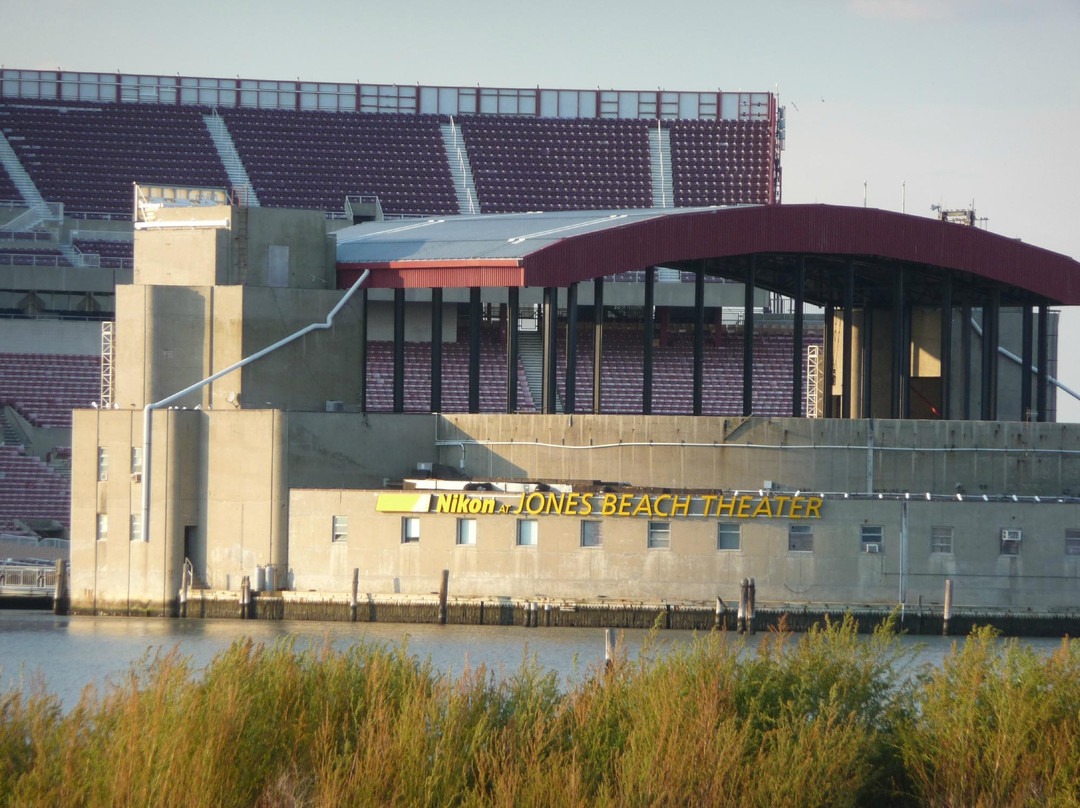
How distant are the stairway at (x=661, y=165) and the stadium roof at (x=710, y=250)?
104ft

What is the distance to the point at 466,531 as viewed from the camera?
5494 centimetres

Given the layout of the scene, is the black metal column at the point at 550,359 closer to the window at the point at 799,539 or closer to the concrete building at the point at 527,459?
the concrete building at the point at 527,459

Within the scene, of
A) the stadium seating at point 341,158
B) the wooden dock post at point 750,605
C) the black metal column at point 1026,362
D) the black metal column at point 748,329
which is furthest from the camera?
the stadium seating at point 341,158

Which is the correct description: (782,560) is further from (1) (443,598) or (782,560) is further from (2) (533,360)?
(2) (533,360)

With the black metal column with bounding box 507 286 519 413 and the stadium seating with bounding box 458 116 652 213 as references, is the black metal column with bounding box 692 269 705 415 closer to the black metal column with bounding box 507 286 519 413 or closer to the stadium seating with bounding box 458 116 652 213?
the black metal column with bounding box 507 286 519 413

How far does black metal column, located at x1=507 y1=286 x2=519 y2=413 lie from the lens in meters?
62.5

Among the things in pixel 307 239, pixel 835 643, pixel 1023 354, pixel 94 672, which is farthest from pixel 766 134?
pixel 835 643

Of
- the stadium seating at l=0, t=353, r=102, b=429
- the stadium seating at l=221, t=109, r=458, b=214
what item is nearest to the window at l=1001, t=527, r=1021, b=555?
the stadium seating at l=0, t=353, r=102, b=429

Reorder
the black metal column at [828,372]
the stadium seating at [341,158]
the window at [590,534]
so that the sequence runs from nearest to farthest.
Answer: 1. the window at [590,534]
2. the black metal column at [828,372]
3. the stadium seating at [341,158]

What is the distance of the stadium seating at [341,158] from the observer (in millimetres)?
100938

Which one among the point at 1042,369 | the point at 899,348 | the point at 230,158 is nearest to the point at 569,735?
the point at 899,348

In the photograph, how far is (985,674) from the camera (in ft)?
92.8

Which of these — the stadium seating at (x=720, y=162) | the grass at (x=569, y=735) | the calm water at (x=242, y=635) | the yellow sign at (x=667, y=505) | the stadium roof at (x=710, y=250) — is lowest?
the calm water at (x=242, y=635)

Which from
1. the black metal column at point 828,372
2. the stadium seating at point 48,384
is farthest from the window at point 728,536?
the stadium seating at point 48,384
